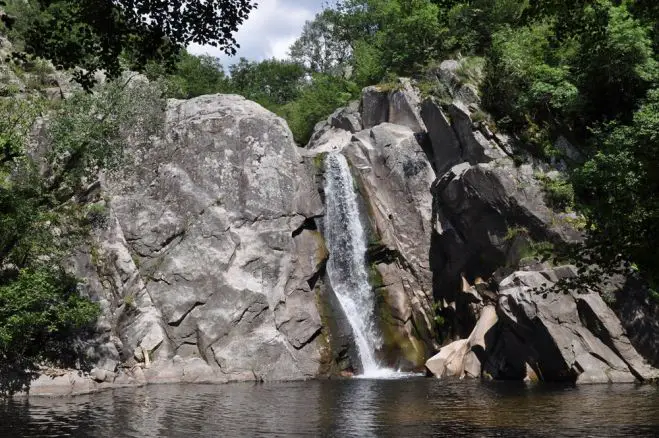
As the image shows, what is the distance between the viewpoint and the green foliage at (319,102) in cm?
5862

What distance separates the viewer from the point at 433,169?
41.0 metres

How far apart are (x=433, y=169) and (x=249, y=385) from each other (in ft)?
64.7

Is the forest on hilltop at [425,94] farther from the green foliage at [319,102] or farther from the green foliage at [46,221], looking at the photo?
the green foliage at [319,102]

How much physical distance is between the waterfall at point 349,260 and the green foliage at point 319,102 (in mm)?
18115

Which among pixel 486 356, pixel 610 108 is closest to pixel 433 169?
pixel 610 108

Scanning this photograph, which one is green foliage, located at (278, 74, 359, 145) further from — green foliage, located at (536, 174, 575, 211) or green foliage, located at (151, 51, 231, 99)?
green foliage, located at (536, 174, 575, 211)

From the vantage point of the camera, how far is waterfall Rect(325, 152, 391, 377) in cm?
3594

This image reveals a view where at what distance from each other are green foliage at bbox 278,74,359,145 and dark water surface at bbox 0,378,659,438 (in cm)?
3676

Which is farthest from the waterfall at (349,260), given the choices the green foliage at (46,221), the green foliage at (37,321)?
the green foliage at (37,321)

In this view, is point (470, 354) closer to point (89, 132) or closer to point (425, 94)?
point (425, 94)

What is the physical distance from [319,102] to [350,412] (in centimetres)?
4417

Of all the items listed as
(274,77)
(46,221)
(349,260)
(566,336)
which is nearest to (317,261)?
(349,260)

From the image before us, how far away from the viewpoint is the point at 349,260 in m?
38.4

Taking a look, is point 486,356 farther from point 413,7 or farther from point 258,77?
point 258,77
